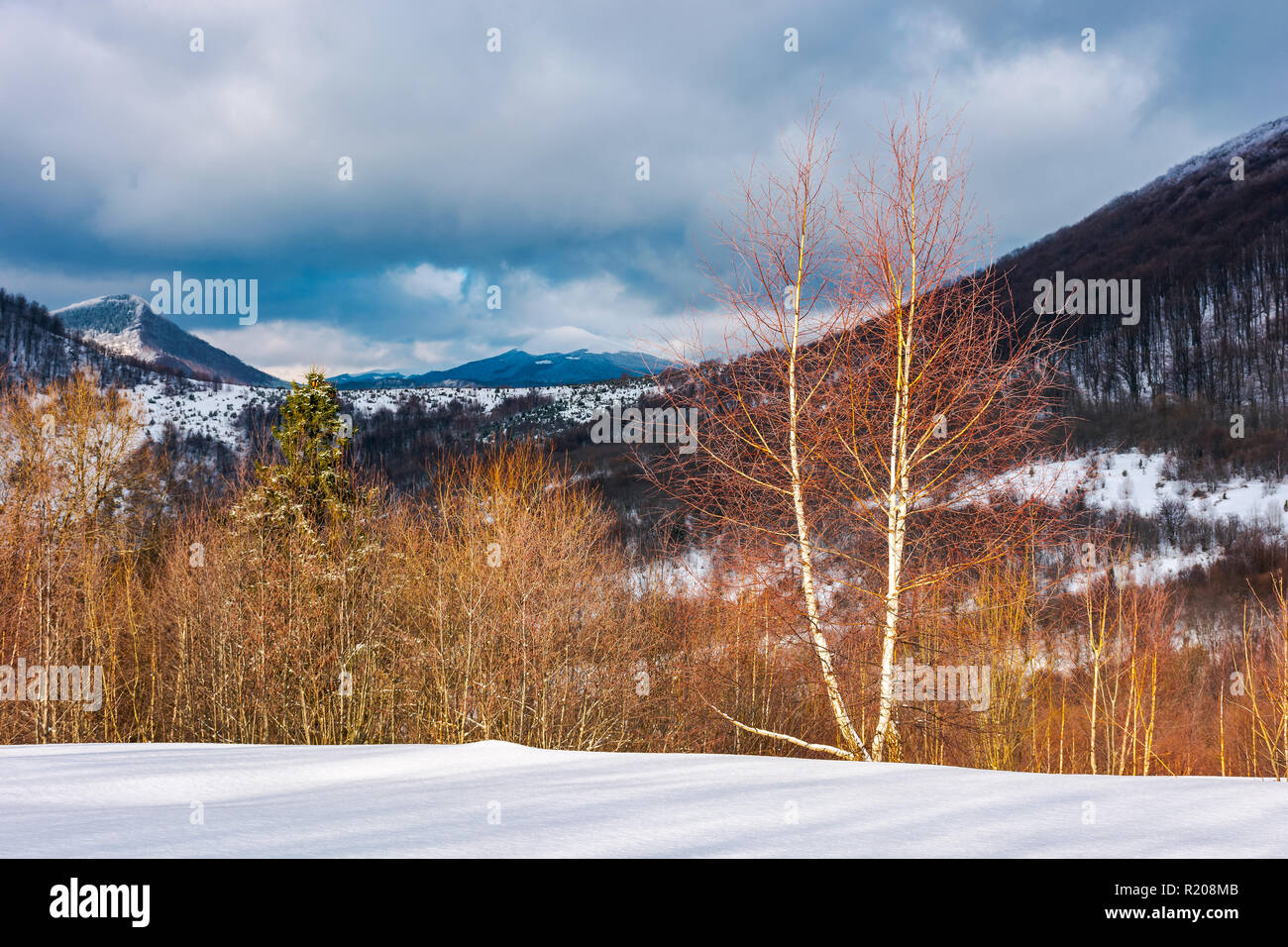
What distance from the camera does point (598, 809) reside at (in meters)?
3.02

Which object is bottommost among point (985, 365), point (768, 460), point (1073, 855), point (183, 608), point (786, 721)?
point (786, 721)

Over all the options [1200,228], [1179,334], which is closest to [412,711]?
[1179,334]

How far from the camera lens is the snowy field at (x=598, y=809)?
8.17ft

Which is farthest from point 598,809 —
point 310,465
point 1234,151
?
point 1234,151

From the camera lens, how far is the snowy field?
2.49 metres

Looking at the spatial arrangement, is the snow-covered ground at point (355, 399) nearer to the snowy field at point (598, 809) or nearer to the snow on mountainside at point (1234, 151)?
the snowy field at point (598, 809)

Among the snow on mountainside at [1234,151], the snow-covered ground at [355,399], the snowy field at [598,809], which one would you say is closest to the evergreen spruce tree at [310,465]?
the snowy field at [598,809]

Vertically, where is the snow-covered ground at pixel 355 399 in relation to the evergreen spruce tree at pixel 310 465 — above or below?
above

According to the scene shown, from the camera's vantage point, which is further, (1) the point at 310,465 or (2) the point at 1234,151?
(2) the point at 1234,151

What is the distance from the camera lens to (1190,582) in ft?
122

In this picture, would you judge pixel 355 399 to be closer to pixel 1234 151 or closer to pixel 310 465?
pixel 310 465

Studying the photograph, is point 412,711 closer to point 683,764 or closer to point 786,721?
point 786,721

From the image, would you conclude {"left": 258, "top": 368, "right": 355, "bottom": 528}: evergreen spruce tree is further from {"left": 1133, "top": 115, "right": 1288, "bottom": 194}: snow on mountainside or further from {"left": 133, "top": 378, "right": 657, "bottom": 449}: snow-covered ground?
{"left": 1133, "top": 115, "right": 1288, "bottom": 194}: snow on mountainside

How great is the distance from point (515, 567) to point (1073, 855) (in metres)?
13.8
